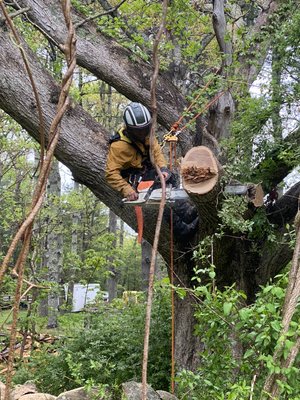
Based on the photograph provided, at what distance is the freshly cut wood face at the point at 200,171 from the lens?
4.48 m

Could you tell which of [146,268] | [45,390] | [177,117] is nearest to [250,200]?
[177,117]

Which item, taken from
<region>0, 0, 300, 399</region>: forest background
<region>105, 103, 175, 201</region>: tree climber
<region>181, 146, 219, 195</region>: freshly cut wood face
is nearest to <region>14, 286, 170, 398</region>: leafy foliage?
<region>0, 0, 300, 399</region>: forest background

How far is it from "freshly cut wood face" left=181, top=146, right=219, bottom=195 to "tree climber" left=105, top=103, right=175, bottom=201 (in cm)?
42

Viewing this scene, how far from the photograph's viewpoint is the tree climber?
5000mm

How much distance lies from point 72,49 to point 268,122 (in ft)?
13.4

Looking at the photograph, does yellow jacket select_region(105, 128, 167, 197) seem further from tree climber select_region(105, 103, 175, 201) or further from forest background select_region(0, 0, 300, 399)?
forest background select_region(0, 0, 300, 399)

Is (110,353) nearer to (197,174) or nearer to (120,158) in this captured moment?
(120,158)

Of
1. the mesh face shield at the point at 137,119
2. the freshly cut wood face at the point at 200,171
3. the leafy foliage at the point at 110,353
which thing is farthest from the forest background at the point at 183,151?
the mesh face shield at the point at 137,119

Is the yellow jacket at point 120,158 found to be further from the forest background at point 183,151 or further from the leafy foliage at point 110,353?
the leafy foliage at point 110,353

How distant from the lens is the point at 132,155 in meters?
5.31

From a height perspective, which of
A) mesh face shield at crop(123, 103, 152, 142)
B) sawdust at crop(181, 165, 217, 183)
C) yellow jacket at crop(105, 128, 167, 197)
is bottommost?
sawdust at crop(181, 165, 217, 183)

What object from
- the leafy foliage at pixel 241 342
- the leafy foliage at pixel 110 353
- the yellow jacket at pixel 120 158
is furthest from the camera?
the leafy foliage at pixel 110 353

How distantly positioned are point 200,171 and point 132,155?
3.46 feet

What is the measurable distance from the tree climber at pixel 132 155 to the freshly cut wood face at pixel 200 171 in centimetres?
42
